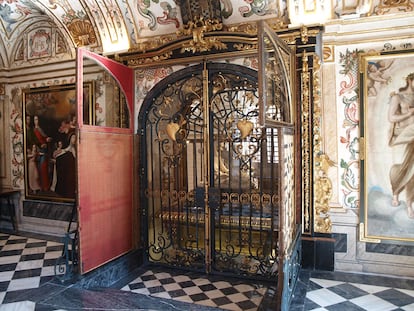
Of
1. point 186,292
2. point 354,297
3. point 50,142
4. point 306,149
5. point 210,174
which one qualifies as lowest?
point 186,292

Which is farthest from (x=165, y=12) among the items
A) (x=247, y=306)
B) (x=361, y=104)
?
(x=247, y=306)

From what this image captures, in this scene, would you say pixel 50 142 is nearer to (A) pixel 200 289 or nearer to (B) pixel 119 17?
(B) pixel 119 17

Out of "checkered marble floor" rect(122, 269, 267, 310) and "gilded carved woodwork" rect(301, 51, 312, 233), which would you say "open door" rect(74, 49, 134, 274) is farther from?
"gilded carved woodwork" rect(301, 51, 312, 233)

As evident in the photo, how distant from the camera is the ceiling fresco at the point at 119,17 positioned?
398 cm

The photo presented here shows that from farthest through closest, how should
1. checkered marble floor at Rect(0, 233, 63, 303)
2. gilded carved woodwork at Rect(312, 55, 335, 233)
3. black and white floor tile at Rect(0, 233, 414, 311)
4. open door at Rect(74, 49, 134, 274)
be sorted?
gilded carved woodwork at Rect(312, 55, 335, 233) → checkered marble floor at Rect(0, 233, 63, 303) → open door at Rect(74, 49, 134, 274) → black and white floor tile at Rect(0, 233, 414, 311)

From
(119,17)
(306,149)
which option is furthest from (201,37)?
(306,149)

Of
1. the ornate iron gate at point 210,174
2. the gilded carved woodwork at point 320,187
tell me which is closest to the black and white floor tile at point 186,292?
the ornate iron gate at point 210,174

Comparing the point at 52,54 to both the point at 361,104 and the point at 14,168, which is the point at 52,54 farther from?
the point at 361,104

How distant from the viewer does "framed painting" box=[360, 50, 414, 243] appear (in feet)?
12.6

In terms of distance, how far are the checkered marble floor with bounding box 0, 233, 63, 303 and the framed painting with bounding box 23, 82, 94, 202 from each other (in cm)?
79

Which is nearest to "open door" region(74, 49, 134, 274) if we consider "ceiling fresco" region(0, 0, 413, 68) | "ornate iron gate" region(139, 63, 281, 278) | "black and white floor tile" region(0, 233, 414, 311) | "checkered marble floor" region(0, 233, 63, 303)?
"ornate iron gate" region(139, 63, 281, 278)

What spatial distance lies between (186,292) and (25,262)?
232cm

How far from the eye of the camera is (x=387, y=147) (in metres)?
3.93

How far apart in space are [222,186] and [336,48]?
6.92 ft
